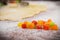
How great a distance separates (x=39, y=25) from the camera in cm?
117

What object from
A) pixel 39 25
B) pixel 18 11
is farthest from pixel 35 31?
pixel 18 11

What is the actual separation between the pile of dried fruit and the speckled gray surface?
26 millimetres

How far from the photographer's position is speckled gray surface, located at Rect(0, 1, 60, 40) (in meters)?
1.14

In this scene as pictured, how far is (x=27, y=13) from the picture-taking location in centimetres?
122

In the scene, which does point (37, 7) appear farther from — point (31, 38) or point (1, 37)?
point (1, 37)

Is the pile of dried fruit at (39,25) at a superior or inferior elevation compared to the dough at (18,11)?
inferior

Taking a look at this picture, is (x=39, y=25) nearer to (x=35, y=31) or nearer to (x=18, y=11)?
(x=35, y=31)

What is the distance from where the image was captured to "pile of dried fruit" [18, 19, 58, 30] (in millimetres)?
1158

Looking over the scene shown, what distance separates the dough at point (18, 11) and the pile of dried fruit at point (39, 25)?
6cm

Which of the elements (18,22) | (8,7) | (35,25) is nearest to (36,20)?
(35,25)

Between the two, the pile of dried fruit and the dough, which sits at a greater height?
the dough

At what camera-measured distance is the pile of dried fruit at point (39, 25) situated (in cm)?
116

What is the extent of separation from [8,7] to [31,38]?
0.34 meters

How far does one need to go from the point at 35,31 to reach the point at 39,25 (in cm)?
6
